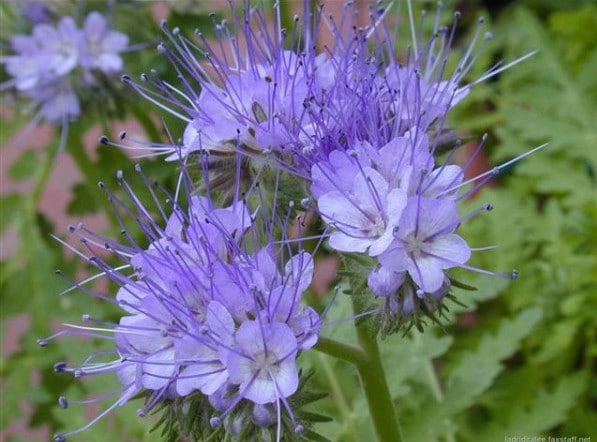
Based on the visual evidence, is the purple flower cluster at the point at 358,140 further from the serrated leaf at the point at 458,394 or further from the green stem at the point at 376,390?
the serrated leaf at the point at 458,394

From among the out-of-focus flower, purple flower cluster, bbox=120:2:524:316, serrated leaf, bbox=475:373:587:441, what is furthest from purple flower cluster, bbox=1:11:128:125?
serrated leaf, bbox=475:373:587:441

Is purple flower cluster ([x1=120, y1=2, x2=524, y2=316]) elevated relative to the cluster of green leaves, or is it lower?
elevated

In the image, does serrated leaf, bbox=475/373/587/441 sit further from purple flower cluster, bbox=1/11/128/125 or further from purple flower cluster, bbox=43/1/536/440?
purple flower cluster, bbox=1/11/128/125

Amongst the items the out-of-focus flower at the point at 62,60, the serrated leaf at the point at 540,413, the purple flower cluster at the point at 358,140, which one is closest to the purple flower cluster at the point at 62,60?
the out-of-focus flower at the point at 62,60

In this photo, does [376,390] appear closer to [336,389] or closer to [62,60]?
[336,389]

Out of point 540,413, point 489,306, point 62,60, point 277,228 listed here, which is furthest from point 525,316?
point 62,60

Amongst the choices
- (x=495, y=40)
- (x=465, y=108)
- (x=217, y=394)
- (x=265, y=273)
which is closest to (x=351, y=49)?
(x=265, y=273)

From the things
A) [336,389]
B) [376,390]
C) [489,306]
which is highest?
[376,390]
